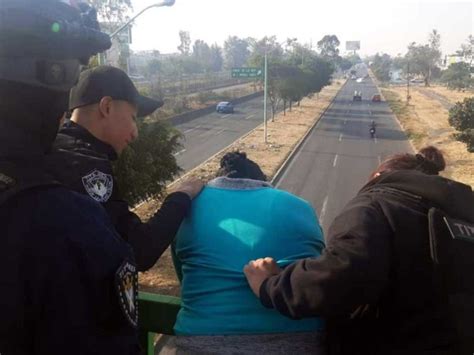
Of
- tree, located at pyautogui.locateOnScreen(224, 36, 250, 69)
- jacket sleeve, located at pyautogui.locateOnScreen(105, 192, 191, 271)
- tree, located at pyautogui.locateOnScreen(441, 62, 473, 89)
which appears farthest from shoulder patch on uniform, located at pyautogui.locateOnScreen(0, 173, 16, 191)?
tree, located at pyautogui.locateOnScreen(224, 36, 250, 69)

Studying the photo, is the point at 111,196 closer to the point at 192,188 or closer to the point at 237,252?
the point at 192,188

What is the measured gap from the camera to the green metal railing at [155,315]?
1.89 metres

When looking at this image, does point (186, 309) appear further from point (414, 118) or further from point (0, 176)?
point (414, 118)

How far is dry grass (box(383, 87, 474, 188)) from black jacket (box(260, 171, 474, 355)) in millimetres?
8945

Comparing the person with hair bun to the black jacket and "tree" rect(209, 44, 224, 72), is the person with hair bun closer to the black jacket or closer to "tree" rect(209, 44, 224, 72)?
the black jacket

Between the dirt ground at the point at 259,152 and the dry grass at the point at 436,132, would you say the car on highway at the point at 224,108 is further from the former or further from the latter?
the dry grass at the point at 436,132

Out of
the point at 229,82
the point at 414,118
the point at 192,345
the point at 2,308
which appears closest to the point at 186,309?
the point at 192,345

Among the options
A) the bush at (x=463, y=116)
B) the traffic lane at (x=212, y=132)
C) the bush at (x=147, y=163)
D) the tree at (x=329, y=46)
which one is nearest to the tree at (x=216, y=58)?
the tree at (x=329, y=46)

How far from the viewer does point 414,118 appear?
40.2 m

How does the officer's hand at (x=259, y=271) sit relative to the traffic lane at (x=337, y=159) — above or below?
above

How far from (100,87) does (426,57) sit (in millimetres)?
92420

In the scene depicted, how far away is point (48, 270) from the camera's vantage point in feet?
2.97

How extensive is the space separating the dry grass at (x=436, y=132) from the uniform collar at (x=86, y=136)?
9.04 meters

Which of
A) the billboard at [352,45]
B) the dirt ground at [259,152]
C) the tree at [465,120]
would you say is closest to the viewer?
the dirt ground at [259,152]
